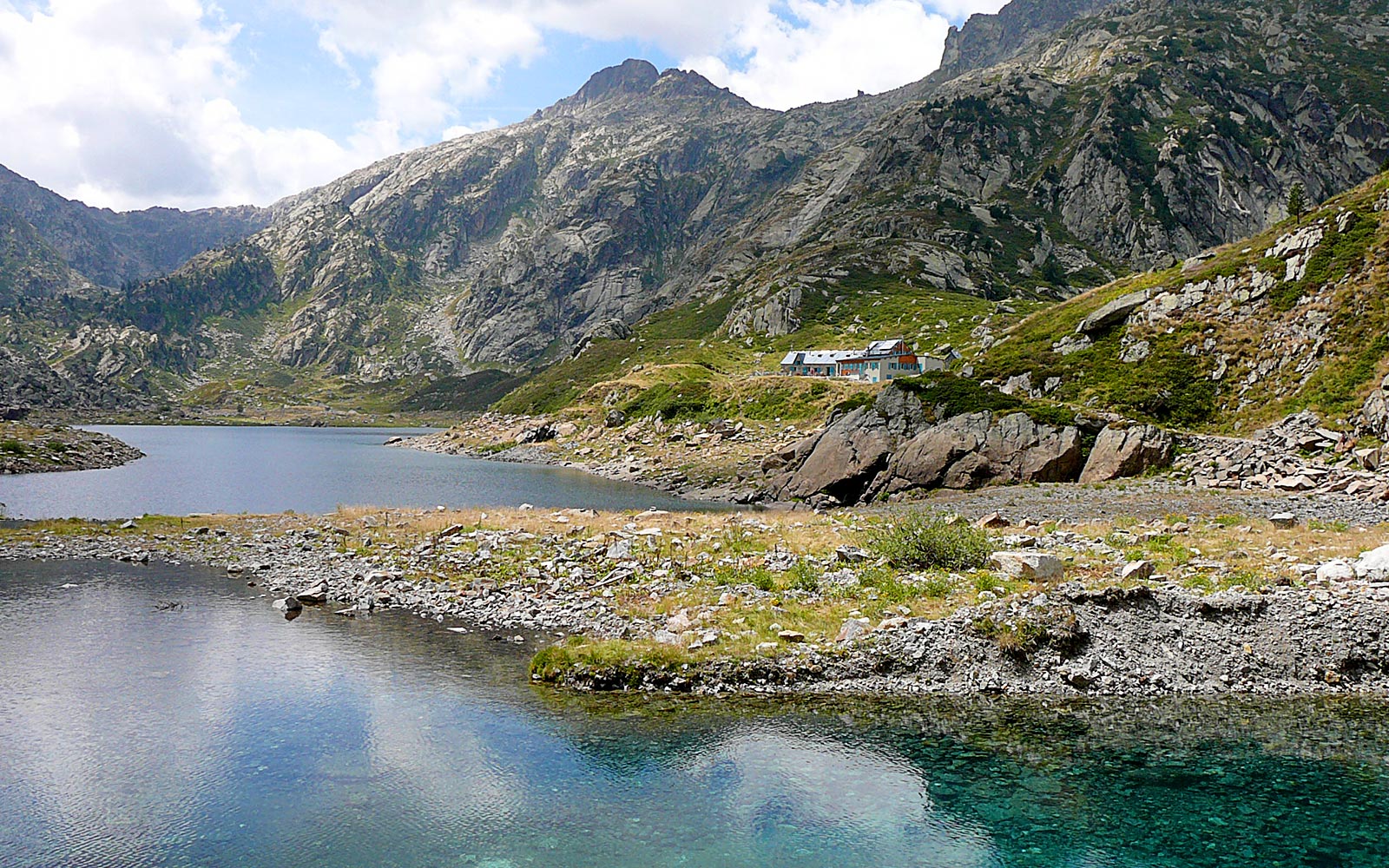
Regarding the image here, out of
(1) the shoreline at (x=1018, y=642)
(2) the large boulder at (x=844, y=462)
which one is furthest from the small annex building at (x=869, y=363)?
(1) the shoreline at (x=1018, y=642)

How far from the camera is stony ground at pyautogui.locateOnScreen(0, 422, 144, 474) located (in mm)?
104500

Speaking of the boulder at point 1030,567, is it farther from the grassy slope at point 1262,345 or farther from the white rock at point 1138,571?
the grassy slope at point 1262,345

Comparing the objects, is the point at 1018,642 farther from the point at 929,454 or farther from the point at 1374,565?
the point at 929,454

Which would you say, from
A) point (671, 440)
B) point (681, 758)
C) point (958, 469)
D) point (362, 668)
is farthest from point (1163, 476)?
point (671, 440)

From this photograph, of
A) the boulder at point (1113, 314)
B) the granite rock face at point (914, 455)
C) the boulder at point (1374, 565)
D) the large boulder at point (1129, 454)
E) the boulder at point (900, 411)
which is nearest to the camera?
the boulder at point (1374, 565)

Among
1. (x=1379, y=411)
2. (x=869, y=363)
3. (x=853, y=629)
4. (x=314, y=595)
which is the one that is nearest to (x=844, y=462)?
(x=1379, y=411)

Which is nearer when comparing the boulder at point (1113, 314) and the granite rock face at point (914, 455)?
the granite rock face at point (914, 455)

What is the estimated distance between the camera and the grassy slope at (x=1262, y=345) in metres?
61.9

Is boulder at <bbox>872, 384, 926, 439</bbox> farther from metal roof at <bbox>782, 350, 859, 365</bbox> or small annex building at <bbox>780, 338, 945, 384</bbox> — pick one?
metal roof at <bbox>782, 350, 859, 365</bbox>

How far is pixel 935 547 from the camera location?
33.8m

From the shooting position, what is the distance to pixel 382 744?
69.3 ft

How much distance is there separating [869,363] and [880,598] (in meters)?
119

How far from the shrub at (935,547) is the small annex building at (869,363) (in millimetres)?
100143

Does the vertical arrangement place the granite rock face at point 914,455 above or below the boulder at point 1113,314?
below
